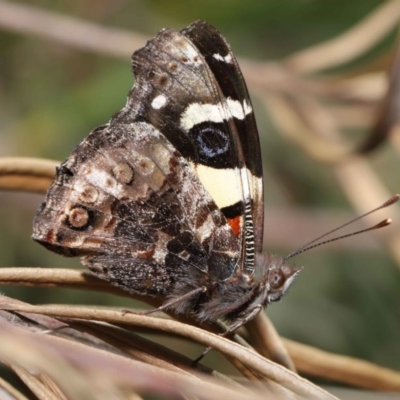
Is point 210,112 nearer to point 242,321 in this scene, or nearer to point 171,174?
point 171,174

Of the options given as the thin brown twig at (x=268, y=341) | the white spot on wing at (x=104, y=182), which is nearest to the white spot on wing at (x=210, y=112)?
the white spot on wing at (x=104, y=182)

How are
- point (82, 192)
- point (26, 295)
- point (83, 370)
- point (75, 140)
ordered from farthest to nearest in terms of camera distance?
point (75, 140)
point (26, 295)
point (82, 192)
point (83, 370)

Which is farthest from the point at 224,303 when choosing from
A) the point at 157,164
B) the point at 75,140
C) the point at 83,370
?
the point at 75,140

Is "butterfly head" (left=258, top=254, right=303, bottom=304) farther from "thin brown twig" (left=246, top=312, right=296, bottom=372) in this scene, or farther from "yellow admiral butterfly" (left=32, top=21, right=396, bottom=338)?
"thin brown twig" (left=246, top=312, right=296, bottom=372)

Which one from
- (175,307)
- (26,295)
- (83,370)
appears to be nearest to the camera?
(83,370)

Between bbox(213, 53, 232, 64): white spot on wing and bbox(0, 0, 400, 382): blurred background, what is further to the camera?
→ bbox(0, 0, 400, 382): blurred background

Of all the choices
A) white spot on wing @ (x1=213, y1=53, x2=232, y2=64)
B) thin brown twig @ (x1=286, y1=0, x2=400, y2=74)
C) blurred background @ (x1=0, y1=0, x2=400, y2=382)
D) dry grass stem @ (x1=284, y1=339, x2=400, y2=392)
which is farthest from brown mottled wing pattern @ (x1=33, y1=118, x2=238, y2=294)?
thin brown twig @ (x1=286, y1=0, x2=400, y2=74)

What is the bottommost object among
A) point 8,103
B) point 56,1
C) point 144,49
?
point 144,49

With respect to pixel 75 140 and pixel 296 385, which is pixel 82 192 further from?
pixel 75 140
